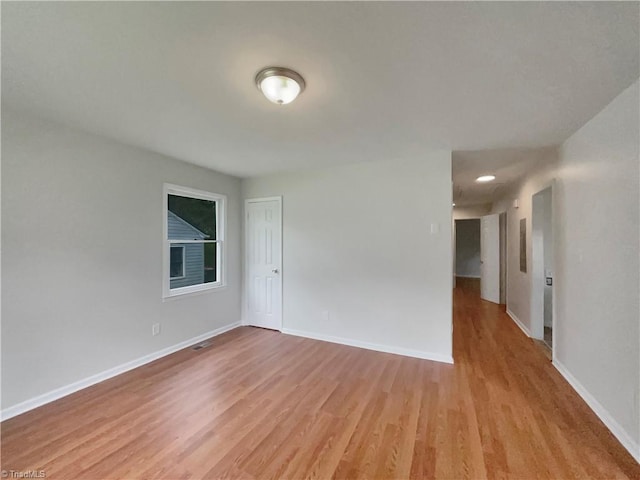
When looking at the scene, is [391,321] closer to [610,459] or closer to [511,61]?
[610,459]

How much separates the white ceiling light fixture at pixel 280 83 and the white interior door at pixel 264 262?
239 centimetres

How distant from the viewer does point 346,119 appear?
2.26m

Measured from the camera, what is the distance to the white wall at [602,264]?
175cm

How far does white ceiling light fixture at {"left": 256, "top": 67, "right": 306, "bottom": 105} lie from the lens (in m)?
1.60

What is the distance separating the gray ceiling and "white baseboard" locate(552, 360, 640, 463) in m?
2.34

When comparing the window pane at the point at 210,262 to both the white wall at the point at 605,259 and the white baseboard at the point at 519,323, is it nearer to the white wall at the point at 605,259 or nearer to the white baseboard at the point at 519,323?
the white wall at the point at 605,259

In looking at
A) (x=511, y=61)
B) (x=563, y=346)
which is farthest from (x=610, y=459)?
(x=511, y=61)

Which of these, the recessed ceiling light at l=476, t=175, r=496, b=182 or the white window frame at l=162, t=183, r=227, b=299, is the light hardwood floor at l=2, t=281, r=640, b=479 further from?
the recessed ceiling light at l=476, t=175, r=496, b=182

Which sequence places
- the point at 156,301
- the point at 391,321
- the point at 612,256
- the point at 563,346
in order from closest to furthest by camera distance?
the point at 612,256 < the point at 563,346 < the point at 156,301 < the point at 391,321

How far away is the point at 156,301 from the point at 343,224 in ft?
8.30

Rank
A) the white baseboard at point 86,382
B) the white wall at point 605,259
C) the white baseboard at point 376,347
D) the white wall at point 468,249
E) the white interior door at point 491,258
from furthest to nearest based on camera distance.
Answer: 1. the white wall at point 468,249
2. the white interior door at point 491,258
3. the white baseboard at point 376,347
4. the white baseboard at point 86,382
5. the white wall at point 605,259

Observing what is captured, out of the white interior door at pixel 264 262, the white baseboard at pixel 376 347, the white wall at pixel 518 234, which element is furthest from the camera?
the white interior door at pixel 264 262

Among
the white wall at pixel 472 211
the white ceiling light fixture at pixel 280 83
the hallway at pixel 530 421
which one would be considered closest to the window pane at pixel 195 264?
the white ceiling light fixture at pixel 280 83

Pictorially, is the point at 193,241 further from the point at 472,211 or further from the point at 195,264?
the point at 472,211
